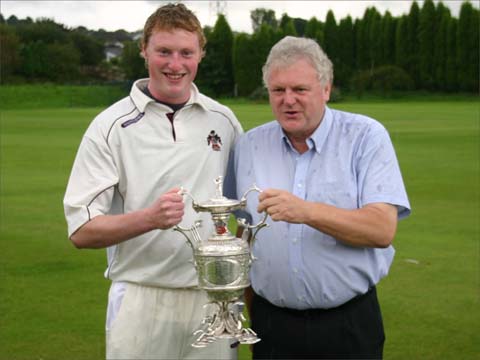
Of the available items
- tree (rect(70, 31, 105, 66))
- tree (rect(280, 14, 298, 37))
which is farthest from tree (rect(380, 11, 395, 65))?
tree (rect(70, 31, 105, 66))

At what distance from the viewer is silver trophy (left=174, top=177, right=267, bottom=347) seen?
3525mm

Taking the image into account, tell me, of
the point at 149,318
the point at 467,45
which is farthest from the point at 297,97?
the point at 467,45

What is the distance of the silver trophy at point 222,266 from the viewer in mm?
3525

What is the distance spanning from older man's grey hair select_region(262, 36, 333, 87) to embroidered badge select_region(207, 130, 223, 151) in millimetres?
495

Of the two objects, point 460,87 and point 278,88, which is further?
point 460,87

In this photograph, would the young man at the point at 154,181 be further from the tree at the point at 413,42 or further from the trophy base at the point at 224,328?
the tree at the point at 413,42

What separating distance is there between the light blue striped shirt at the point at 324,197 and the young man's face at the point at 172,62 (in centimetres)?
48

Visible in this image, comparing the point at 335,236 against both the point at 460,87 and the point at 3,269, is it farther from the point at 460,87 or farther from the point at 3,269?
the point at 460,87

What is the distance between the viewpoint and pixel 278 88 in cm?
379

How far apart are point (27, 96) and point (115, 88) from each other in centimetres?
698

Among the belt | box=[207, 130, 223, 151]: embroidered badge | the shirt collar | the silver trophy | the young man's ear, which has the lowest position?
the belt

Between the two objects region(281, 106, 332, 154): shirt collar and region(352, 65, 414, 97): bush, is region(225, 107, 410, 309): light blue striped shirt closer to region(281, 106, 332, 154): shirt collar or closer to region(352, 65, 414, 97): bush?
region(281, 106, 332, 154): shirt collar

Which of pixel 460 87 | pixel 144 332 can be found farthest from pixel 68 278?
pixel 460 87

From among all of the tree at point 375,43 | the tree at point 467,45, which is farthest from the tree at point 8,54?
the tree at point 467,45
